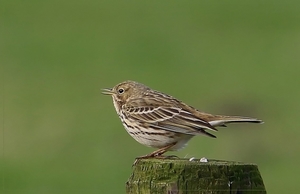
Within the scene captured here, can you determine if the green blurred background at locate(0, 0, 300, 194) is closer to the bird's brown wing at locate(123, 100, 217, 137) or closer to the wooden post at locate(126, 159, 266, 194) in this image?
the bird's brown wing at locate(123, 100, 217, 137)

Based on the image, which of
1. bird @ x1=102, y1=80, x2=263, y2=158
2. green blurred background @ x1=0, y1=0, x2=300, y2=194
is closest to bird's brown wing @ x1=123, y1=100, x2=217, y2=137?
bird @ x1=102, y1=80, x2=263, y2=158

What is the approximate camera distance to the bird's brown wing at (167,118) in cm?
933

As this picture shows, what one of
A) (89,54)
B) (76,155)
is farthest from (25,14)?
(76,155)

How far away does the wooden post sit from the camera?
6.50 m

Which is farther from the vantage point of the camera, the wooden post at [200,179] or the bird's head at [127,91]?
the bird's head at [127,91]

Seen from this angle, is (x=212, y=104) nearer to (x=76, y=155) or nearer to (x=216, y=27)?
(x=76, y=155)

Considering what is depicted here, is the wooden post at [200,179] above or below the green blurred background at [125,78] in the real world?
below

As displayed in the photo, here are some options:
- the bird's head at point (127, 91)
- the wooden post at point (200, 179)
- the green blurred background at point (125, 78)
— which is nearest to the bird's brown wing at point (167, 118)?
the bird's head at point (127, 91)

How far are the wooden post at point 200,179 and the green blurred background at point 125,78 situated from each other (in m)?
9.06

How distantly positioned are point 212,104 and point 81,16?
11607mm

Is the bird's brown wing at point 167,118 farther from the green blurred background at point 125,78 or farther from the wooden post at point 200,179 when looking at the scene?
the green blurred background at point 125,78

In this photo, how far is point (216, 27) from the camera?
31781mm

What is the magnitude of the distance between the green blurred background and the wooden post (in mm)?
9063

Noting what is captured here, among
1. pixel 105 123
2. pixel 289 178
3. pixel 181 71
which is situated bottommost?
pixel 289 178
